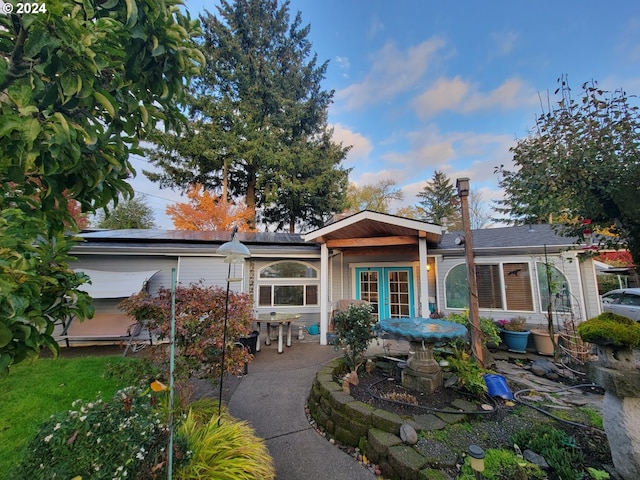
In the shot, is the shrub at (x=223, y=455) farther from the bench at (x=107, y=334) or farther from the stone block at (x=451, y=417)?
the bench at (x=107, y=334)

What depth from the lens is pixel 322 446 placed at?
3123 millimetres

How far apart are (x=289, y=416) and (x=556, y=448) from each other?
3136 millimetres

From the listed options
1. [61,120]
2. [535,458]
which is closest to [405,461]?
[535,458]

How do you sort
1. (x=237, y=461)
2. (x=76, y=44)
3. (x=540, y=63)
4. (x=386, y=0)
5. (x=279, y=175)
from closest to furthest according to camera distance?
(x=76, y=44) < (x=237, y=461) < (x=540, y=63) < (x=386, y=0) < (x=279, y=175)

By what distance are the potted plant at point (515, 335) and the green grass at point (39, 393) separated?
8.18m

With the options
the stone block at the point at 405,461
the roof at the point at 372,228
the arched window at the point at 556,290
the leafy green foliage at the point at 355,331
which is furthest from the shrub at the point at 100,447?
the arched window at the point at 556,290

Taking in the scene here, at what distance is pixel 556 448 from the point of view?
2.55 m

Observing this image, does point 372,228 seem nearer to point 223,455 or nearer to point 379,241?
point 379,241

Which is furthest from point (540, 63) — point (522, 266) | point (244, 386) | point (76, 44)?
point (244, 386)

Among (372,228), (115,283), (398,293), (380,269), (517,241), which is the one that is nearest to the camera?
(115,283)

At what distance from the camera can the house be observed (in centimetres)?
696

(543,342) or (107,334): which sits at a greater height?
(107,334)

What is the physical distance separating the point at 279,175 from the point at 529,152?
13.0 m

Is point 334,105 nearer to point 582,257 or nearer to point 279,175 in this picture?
point 279,175
